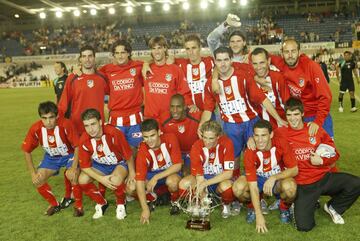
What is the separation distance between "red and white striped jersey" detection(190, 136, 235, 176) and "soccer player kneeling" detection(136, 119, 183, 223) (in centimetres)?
27

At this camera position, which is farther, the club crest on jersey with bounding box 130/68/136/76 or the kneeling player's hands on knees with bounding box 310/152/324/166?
the club crest on jersey with bounding box 130/68/136/76

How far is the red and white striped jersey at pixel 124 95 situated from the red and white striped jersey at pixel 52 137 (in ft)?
2.03

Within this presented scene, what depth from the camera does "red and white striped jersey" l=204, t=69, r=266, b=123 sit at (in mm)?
4414

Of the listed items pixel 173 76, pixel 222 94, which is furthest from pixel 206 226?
pixel 173 76

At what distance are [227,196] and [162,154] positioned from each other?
84 centimetres

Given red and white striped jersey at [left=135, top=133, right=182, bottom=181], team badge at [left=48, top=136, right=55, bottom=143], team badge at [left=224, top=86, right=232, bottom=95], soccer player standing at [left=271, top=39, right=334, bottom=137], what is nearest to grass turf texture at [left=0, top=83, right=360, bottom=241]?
red and white striped jersey at [left=135, top=133, right=182, bottom=181]

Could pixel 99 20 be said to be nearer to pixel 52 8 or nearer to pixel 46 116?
pixel 52 8

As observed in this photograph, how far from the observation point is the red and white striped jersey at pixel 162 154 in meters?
4.34

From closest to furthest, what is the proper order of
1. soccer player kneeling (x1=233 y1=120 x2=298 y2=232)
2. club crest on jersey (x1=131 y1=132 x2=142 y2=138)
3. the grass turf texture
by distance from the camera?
the grass turf texture, soccer player kneeling (x1=233 y1=120 x2=298 y2=232), club crest on jersey (x1=131 y1=132 x2=142 y2=138)

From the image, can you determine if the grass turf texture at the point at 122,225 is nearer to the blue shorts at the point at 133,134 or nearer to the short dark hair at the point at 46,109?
the blue shorts at the point at 133,134

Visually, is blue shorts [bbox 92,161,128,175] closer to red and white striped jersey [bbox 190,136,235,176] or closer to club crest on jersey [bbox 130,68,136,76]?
red and white striped jersey [bbox 190,136,235,176]

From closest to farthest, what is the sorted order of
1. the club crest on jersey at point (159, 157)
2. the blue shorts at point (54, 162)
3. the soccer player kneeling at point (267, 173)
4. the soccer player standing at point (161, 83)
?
the soccer player kneeling at point (267, 173) → the club crest on jersey at point (159, 157) → the blue shorts at point (54, 162) → the soccer player standing at point (161, 83)

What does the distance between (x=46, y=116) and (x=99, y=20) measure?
117 feet

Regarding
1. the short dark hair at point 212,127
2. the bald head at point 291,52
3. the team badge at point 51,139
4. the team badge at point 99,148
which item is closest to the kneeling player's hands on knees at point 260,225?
the short dark hair at point 212,127
